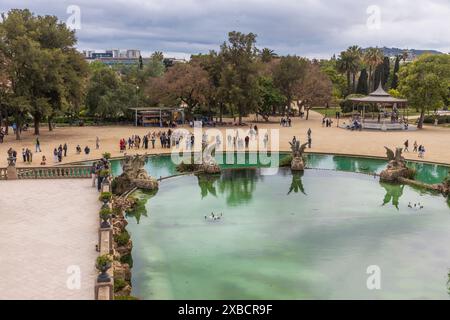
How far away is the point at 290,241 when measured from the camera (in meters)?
25.3

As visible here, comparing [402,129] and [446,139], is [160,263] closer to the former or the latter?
[446,139]

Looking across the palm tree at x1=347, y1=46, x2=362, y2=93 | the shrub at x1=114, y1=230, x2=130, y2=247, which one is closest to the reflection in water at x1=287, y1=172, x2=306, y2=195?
the shrub at x1=114, y1=230, x2=130, y2=247

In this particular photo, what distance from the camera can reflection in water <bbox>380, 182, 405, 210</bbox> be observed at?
33.8 metres

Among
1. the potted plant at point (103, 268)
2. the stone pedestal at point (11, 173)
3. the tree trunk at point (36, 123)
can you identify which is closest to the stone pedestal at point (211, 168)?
the stone pedestal at point (11, 173)

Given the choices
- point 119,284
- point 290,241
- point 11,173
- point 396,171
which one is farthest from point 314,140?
point 119,284

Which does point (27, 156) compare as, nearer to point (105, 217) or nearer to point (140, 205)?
point (140, 205)

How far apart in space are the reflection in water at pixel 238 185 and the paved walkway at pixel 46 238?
9867mm

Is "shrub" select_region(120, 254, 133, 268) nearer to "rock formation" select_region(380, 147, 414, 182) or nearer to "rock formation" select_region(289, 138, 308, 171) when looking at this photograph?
"rock formation" select_region(289, 138, 308, 171)

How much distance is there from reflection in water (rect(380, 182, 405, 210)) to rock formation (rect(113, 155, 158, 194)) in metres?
16.9

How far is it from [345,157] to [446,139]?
18.7 m

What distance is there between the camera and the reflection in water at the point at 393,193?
3378cm

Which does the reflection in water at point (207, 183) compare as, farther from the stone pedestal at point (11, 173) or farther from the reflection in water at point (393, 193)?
the stone pedestal at point (11, 173)

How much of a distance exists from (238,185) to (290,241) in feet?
44.1
